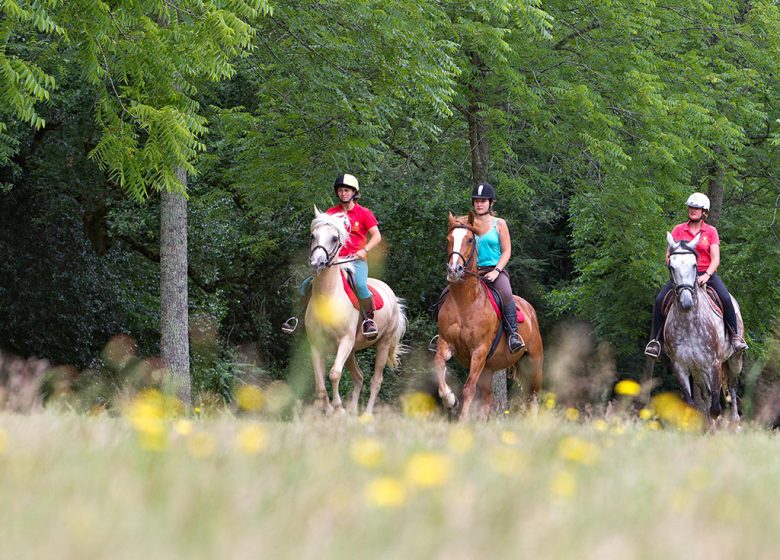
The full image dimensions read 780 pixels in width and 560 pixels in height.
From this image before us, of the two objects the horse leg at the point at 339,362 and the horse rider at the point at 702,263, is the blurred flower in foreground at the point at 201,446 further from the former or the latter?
the horse rider at the point at 702,263

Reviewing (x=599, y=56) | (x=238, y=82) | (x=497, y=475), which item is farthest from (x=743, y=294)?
(x=497, y=475)

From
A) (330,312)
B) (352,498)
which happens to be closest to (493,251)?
A: (330,312)

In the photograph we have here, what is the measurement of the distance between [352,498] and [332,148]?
1514 centimetres

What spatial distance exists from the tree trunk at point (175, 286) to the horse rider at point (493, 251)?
4.89 meters

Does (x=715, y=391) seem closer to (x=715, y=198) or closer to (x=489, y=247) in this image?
(x=489, y=247)

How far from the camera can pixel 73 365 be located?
27828mm

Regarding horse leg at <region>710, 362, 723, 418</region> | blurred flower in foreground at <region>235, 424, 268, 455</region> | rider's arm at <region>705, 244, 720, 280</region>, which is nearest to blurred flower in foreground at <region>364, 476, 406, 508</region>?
blurred flower in foreground at <region>235, 424, 268, 455</region>

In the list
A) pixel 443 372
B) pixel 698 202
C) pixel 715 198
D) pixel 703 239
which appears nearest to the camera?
pixel 443 372

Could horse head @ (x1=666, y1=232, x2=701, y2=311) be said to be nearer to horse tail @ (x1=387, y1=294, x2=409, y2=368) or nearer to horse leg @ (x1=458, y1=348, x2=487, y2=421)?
horse leg @ (x1=458, y1=348, x2=487, y2=421)

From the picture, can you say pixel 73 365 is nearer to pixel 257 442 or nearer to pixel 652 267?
pixel 652 267

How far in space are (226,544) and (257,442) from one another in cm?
153

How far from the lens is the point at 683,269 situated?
540 inches

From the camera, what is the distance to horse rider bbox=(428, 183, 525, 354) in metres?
13.6

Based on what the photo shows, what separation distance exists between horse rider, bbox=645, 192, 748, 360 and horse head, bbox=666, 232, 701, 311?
0.30 meters
